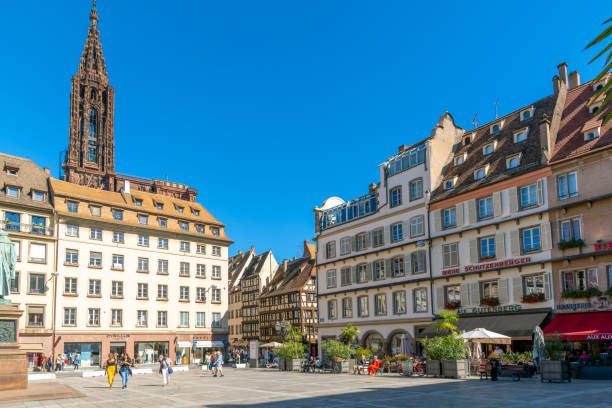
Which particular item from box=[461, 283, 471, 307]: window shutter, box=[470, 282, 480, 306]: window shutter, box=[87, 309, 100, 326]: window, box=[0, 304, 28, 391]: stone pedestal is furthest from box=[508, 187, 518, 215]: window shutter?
box=[87, 309, 100, 326]: window

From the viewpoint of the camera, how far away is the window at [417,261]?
4382cm

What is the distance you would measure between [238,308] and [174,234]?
31.6 meters

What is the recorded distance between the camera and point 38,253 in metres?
54.3

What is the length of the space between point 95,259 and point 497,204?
1542 inches

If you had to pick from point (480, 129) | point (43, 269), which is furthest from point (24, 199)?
point (480, 129)

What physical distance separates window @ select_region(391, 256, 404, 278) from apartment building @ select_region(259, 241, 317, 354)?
2477cm

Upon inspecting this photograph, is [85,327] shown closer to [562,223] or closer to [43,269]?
[43,269]

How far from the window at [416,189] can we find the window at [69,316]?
33370 millimetres

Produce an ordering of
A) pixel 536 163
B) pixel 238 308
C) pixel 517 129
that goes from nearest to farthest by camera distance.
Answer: pixel 536 163 < pixel 517 129 < pixel 238 308

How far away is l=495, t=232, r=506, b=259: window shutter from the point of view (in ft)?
123

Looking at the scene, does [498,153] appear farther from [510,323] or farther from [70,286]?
[70,286]

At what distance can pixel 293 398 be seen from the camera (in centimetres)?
2152

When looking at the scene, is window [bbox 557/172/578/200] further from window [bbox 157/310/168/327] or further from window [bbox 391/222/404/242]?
window [bbox 157/310/168/327]

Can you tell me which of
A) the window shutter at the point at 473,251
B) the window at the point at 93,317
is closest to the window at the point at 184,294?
the window at the point at 93,317
